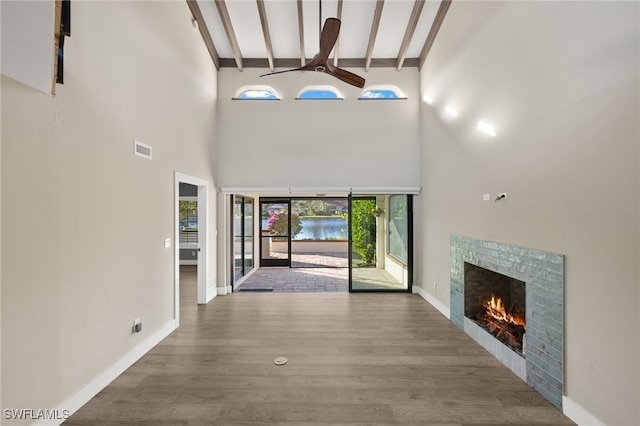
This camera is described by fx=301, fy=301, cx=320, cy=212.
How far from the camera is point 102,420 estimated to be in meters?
2.22

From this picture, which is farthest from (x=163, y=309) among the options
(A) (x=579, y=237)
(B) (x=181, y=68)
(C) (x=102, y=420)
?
(A) (x=579, y=237)

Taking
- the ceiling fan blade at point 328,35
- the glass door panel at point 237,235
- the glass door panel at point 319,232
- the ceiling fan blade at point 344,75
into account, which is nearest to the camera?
the ceiling fan blade at point 328,35

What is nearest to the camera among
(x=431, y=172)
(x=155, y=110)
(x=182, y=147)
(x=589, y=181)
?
(x=589, y=181)

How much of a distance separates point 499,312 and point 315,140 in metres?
4.02

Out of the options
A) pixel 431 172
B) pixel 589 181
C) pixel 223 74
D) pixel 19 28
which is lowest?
pixel 589 181

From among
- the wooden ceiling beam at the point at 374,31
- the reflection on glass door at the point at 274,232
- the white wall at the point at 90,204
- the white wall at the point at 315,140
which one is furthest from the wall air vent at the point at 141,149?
the reflection on glass door at the point at 274,232

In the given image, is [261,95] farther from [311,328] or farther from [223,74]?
[311,328]

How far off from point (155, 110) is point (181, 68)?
1057 millimetres

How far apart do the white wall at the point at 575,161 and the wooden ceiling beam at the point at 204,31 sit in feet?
12.7

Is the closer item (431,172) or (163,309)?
(163,309)

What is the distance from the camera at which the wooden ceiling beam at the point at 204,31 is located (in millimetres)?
4414

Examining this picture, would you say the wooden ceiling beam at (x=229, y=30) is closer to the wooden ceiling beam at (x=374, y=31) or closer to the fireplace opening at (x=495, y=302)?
the wooden ceiling beam at (x=374, y=31)

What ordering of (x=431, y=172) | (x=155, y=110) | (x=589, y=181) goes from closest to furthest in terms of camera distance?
(x=589, y=181) < (x=155, y=110) < (x=431, y=172)

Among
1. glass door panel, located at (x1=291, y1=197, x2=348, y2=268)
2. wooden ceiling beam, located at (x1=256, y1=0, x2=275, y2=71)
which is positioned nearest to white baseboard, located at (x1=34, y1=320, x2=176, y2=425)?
wooden ceiling beam, located at (x1=256, y1=0, x2=275, y2=71)
